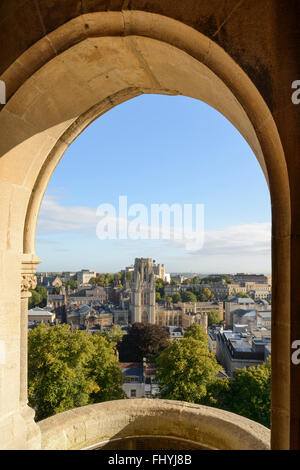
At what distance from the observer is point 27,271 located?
306 centimetres

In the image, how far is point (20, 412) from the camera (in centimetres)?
290

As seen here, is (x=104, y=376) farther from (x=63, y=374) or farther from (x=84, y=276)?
(x=84, y=276)

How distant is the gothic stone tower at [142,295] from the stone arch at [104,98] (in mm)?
70226

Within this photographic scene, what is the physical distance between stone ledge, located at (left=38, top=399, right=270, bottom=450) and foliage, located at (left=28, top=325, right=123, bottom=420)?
13.6 meters

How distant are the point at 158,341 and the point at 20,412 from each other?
38.1 meters

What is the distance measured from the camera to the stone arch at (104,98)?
1860 mm

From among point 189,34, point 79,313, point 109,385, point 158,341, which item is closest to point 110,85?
point 189,34

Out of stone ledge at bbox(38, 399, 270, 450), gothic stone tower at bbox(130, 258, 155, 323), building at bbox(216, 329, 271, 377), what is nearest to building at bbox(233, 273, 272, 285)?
gothic stone tower at bbox(130, 258, 155, 323)

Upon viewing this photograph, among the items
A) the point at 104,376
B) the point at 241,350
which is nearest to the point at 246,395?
the point at 104,376

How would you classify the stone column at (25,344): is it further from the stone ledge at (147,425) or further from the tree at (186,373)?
the tree at (186,373)

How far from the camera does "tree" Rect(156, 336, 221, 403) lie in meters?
18.0

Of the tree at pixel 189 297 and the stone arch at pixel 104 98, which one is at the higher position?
the stone arch at pixel 104 98

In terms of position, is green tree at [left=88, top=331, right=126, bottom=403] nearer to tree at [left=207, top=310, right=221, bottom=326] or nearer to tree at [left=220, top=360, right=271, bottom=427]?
tree at [left=220, top=360, right=271, bottom=427]

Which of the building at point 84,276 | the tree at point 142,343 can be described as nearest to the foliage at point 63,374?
the tree at point 142,343
